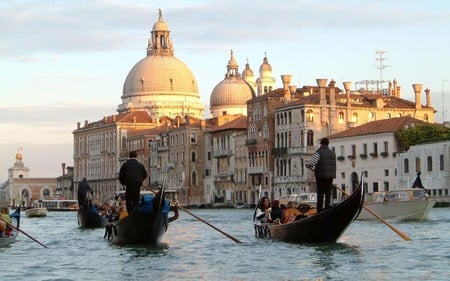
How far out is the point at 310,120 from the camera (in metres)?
70.4

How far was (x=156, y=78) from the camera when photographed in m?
113

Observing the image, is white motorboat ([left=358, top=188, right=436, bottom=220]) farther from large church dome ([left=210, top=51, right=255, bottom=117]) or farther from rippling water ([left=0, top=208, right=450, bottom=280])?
large church dome ([left=210, top=51, right=255, bottom=117])

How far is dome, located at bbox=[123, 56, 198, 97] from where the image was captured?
112812 millimetres

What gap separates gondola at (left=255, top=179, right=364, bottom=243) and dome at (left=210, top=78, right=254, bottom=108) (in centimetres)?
8482

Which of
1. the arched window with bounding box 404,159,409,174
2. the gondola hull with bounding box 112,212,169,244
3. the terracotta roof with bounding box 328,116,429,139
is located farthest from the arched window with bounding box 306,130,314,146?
the gondola hull with bounding box 112,212,169,244

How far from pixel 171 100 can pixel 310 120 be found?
44.2 m

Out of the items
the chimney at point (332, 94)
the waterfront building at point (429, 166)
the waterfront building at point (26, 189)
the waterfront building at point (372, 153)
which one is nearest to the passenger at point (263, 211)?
the waterfront building at point (429, 166)

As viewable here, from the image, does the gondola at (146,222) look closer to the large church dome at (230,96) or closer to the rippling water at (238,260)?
the rippling water at (238,260)

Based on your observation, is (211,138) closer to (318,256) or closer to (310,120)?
(310,120)

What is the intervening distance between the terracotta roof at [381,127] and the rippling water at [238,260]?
3988cm

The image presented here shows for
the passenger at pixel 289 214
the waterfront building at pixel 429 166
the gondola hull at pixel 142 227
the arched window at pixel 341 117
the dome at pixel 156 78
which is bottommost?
the gondola hull at pixel 142 227

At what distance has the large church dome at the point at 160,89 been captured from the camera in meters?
113

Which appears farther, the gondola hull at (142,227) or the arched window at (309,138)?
the arched window at (309,138)

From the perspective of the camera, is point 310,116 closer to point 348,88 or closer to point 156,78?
point 348,88
